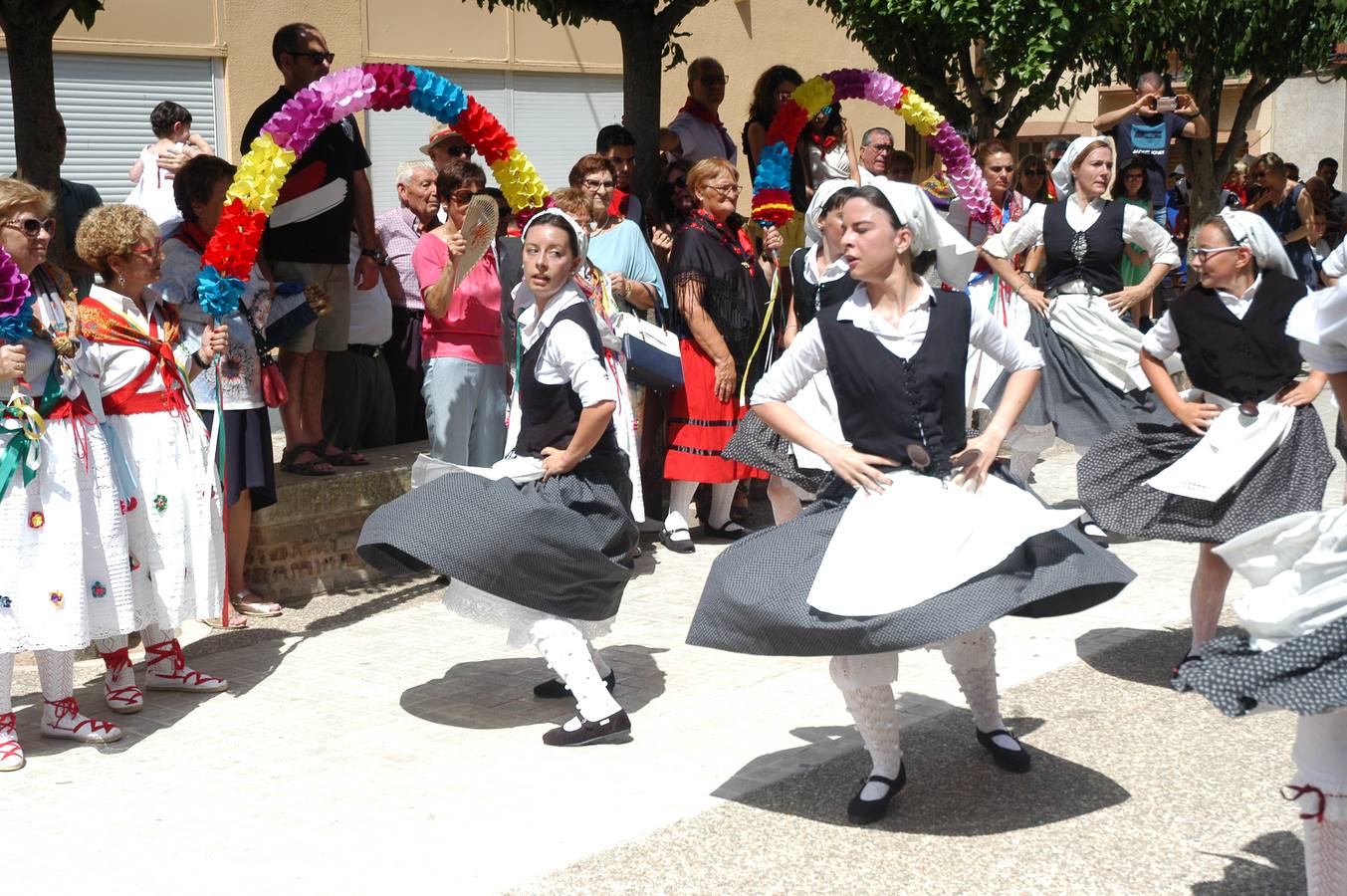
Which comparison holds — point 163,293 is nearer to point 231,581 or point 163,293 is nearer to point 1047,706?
point 231,581

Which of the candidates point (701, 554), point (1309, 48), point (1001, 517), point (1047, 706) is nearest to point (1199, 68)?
point (1309, 48)

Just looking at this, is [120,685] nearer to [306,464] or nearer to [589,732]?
[589,732]

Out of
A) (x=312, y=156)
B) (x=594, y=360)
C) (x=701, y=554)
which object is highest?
(x=312, y=156)

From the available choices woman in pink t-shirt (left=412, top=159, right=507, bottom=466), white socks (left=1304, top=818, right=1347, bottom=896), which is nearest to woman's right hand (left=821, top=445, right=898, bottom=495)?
white socks (left=1304, top=818, right=1347, bottom=896)

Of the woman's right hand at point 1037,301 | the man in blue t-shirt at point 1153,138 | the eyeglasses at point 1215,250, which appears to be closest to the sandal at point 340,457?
the woman's right hand at point 1037,301

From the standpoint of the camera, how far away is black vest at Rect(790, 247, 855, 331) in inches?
280

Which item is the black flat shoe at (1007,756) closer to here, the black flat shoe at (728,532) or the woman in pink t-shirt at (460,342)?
the woman in pink t-shirt at (460,342)

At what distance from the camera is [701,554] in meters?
8.47

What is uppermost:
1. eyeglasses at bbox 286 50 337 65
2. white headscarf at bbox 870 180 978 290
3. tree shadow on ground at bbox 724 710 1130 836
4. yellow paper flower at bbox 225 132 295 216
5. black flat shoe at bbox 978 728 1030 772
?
eyeglasses at bbox 286 50 337 65

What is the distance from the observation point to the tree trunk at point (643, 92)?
31.9 ft

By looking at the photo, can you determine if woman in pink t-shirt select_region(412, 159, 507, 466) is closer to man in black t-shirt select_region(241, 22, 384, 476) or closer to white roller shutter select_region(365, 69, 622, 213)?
man in black t-shirt select_region(241, 22, 384, 476)

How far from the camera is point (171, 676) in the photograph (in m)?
6.12

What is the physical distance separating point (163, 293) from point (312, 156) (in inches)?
65.9

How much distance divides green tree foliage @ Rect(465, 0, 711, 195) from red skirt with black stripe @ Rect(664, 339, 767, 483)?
1764 millimetres
